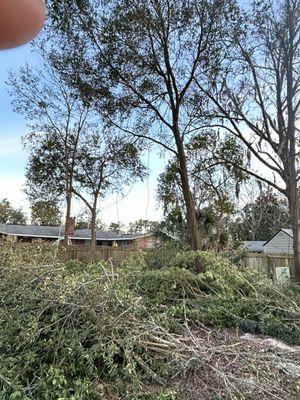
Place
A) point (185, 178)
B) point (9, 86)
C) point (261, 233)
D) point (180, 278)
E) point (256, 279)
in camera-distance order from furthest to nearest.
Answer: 1. point (261, 233)
2. point (9, 86)
3. point (185, 178)
4. point (256, 279)
5. point (180, 278)

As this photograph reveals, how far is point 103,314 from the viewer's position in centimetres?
340

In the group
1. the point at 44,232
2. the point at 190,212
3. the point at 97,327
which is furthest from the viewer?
the point at 44,232

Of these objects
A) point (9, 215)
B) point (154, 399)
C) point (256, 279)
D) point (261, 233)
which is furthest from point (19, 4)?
point (9, 215)

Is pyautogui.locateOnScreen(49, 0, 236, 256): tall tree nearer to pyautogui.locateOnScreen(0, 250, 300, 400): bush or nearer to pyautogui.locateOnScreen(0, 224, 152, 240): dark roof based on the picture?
pyautogui.locateOnScreen(0, 250, 300, 400): bush

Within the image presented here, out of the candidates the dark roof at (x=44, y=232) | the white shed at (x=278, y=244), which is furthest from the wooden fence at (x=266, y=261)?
the dark roof at (x=44, y=232)

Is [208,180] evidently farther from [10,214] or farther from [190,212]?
[10,214]

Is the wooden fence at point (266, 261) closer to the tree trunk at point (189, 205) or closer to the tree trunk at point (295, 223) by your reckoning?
the tree trunk at point (295, 223)

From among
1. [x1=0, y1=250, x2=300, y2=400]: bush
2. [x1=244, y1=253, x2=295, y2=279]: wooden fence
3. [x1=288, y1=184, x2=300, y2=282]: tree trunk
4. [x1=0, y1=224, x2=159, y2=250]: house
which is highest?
[x1=0, y1=224, x2=159, y2=250]: house

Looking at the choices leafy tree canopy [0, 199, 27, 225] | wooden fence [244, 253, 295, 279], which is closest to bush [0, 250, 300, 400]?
wooden fence [244, 253, 295, 279]

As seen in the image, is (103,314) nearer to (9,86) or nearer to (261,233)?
(9,86)

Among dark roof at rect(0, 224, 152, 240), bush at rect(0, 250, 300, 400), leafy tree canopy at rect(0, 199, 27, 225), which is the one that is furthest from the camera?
leafy tree canopy at rect(0, 199, 27, 225)

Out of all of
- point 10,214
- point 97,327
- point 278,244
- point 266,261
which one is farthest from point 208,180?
point 10,214

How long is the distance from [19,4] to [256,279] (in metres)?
5.67

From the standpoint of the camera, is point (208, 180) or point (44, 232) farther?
point (44, 232)
